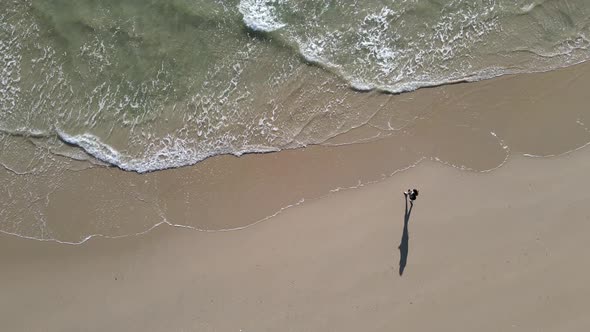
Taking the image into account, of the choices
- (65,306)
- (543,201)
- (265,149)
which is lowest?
(65,306)

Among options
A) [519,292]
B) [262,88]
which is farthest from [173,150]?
[519,292]

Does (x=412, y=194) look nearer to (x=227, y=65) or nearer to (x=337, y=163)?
(x=337, y=163)

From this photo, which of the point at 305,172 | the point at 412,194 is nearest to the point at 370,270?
the point at 412,194

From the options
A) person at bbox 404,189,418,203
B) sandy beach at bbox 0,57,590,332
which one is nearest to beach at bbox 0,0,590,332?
sandy beach at bbox 0,57,590,332

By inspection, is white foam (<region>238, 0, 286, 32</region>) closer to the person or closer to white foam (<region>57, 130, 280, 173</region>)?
white foam (<region>57, 130, 280, 173</region>)

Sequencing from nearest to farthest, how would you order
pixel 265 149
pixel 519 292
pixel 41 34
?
pixel 519 292, pixel 265 149, pixel 41 34

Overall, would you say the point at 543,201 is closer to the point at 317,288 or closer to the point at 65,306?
the point at 317,288
